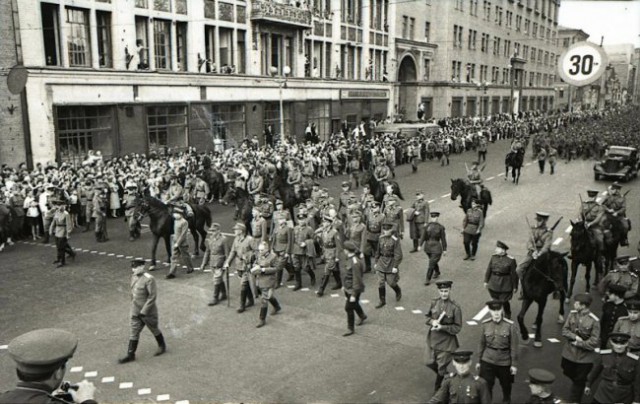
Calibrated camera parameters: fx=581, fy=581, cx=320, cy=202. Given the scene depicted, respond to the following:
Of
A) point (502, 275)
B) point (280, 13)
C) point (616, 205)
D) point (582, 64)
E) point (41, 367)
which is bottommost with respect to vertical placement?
point (502, 275)

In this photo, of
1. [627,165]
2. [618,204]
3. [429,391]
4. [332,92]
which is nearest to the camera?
[429,391]

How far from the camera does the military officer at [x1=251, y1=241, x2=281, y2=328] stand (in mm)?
10734

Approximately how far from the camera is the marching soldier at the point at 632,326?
24.3ft

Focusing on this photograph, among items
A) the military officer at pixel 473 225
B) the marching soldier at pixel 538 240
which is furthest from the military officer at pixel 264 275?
the military officer at pixel 473 225

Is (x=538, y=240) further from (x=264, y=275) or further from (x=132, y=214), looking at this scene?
(x=132, y=214)

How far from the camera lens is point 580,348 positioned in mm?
7609

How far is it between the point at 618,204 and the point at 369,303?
7168 millimetres

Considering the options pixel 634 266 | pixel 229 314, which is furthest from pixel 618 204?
pixel 229 314

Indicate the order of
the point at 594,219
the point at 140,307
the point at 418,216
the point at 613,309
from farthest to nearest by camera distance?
the point at 418,216 → the point at 594,219 → the point at 140,307 → the point at 613,309

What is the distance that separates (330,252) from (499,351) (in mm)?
5415

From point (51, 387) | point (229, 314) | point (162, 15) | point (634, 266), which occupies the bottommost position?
point (229, 314)

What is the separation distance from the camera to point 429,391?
819 cm

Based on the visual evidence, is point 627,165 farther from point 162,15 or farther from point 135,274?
point 135,274

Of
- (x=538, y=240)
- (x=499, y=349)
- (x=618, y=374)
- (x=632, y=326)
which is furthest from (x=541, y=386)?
(x=538, y=240)
